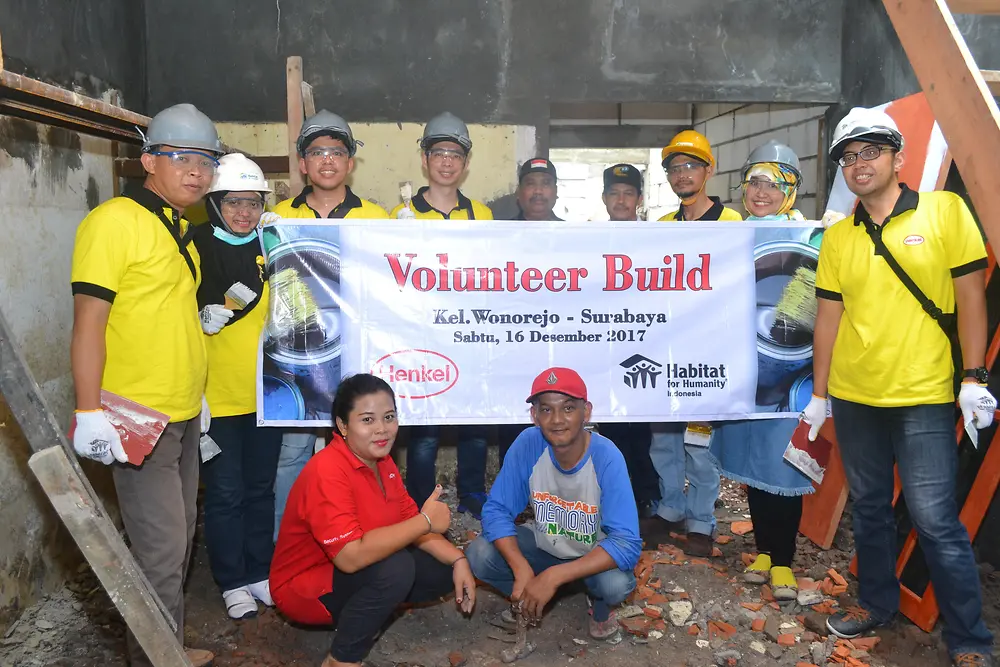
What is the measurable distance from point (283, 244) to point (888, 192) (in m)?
2.57

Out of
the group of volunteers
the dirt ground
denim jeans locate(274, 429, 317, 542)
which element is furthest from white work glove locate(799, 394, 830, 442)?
denim jeans locate(274, 429, 317, 542)

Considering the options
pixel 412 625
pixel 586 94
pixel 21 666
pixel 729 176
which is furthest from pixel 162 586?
pixel 729 176

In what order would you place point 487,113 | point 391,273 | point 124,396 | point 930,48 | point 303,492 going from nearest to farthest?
1. point 930,48
2. point 124,396
3. point 303,492
4. point 391,273
5. point 487,113

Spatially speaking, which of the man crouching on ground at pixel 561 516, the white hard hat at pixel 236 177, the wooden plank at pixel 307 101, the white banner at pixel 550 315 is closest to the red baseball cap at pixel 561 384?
the man crouching on ground at pixel 561 516

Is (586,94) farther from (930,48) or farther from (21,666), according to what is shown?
(21,666)

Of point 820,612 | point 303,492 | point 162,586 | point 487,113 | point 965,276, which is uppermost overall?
point 487,113

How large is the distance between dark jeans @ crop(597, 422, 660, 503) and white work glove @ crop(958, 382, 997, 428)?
1.96 meters

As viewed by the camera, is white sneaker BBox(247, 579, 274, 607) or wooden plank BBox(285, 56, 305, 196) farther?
wooden plank BBox(285, 56, 305, 196)

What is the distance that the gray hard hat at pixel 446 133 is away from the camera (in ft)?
13.7

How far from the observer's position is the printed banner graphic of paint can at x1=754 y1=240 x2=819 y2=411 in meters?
3.69

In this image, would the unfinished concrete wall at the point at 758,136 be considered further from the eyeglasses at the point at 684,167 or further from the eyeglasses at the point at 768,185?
the eyeglasses at the point at 684,167

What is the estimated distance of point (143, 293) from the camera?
8.60 ft

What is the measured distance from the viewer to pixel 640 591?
3.66 m

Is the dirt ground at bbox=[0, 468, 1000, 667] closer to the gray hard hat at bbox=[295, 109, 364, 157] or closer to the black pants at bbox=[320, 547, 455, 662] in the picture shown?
the black pants at bbox=[320, 547, 455, 662]
